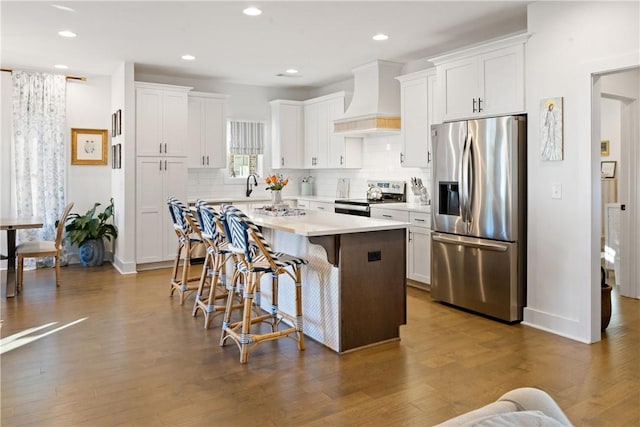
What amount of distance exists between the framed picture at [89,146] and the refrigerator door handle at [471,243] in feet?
16.7

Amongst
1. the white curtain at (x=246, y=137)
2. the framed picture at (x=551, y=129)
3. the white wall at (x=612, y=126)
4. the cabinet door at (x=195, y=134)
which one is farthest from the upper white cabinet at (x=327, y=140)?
the white wall at (x=612, y=126)

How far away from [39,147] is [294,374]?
5.59 metres

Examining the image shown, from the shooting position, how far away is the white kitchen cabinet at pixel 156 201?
21.6ft

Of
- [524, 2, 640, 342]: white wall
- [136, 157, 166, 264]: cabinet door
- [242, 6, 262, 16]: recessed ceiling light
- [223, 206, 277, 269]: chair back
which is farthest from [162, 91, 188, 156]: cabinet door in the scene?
[524, 2, 640, 342]: white wall

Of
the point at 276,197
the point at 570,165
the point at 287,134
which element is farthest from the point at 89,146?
the point at 570,165

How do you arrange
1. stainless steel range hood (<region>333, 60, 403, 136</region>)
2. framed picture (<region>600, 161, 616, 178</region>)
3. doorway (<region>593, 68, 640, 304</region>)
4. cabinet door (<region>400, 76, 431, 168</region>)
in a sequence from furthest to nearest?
framed picture (<region>600, 161, 616, 178</region>) → stainless steel range hood (<region>333, 60, 403, 136</region>) → cabinet door (<region>400, 76, 431, 168</region>) → doorway (<region>593, 68, 640, 304</region>)

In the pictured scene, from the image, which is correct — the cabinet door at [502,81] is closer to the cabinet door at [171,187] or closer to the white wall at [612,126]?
the white wall at [612,126]

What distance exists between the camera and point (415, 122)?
5766 mm

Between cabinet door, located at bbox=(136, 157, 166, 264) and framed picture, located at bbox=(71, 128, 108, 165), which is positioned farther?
framed picture, located at bbox=(71, 128, 108, 165)

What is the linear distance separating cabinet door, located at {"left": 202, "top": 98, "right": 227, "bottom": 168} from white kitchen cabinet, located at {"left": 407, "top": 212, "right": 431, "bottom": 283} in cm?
333

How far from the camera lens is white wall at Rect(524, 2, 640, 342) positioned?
3.60m

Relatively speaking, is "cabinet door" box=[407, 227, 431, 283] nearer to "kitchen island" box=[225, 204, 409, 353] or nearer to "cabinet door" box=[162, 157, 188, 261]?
"kitchen island" box=[225, 204, 409, 353]

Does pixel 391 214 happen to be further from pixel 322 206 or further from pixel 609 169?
pixel 609 169

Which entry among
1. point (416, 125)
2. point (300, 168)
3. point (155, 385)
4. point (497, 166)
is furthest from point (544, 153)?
point (300, 168)
